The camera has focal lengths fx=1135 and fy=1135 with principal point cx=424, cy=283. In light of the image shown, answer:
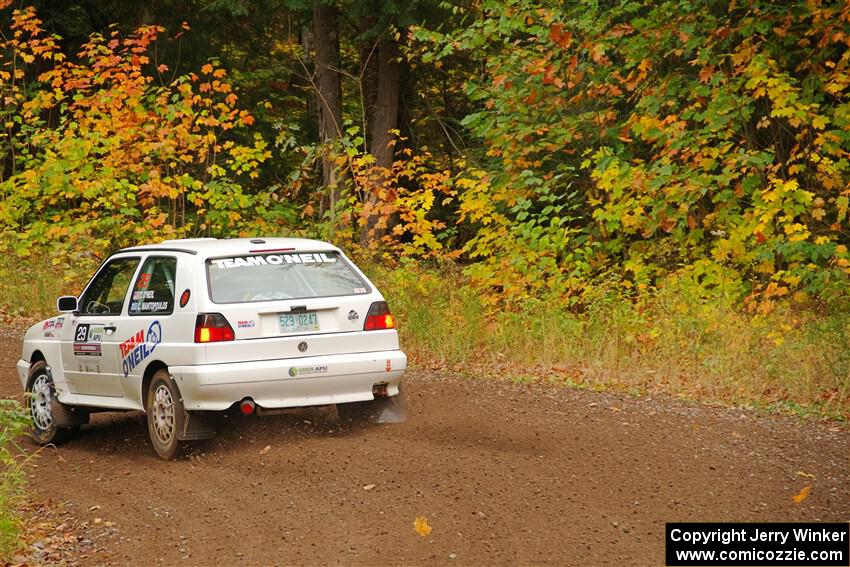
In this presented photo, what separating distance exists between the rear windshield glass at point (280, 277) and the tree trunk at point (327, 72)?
12.9m

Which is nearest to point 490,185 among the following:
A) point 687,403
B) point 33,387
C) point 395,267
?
point 395,267

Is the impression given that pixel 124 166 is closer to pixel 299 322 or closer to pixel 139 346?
pixel 139 346

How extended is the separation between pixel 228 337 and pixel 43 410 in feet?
9.26

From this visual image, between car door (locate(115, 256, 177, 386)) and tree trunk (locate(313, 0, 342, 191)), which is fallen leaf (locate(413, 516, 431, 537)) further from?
tree trunk (locate(313, 0, 342, 191))

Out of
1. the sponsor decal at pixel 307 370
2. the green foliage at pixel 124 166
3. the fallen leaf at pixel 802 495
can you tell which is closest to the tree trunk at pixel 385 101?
the green foliage at pixel 124 166

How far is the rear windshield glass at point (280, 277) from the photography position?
9391 millimetres

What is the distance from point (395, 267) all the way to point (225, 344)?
9.64 meters

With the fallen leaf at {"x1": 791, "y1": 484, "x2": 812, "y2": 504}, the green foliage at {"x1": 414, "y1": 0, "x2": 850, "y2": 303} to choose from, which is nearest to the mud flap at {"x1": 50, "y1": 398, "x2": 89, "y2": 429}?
the fallen leaf at {"x1": 791, "y1": 484, "x2": 812, "y2": 504}

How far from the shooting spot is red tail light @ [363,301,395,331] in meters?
9.62

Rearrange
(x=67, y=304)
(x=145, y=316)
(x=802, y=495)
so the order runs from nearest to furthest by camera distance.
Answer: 1. (x=802, y=495)
2. (x=145, y=316)
3. (x=67, y=304)

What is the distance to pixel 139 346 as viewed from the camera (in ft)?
31.8

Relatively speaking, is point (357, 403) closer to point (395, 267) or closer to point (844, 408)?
point (844, 408)

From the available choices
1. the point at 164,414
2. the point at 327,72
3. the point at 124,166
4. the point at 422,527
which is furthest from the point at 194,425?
the point at 327,72

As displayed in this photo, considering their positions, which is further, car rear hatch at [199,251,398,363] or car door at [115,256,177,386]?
car door at [115,256,177,386]
